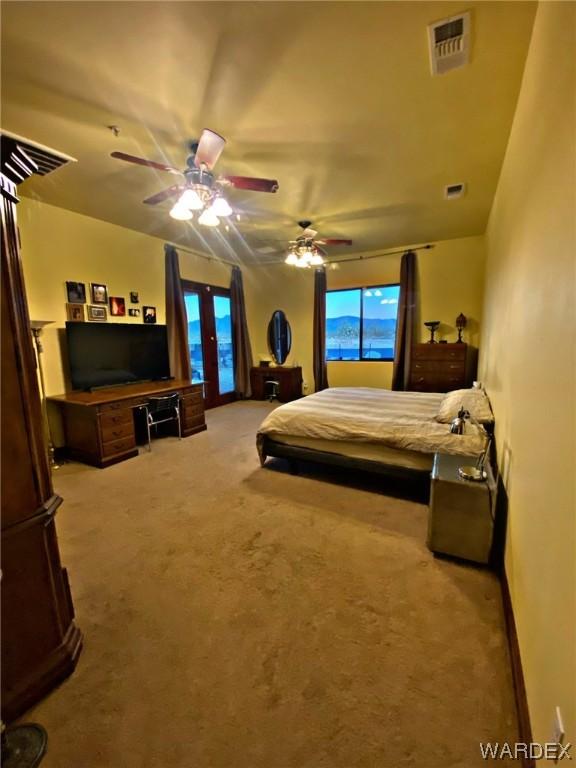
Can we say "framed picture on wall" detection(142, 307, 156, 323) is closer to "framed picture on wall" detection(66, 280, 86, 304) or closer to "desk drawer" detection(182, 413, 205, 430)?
"framed picture on wall" detection(66, 280, 86, 304)

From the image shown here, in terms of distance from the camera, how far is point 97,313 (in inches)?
156

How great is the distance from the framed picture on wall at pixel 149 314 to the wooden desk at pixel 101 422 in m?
1.16

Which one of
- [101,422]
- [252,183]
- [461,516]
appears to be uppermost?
[252,183]

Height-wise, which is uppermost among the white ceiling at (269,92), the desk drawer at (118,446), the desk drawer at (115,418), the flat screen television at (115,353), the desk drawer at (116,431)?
the white ceiling at (269,92)

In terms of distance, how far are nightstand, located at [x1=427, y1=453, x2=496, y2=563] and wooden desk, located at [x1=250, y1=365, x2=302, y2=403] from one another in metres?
4.41

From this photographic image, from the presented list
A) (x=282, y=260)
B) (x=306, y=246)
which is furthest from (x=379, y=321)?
(x=306, y=246)

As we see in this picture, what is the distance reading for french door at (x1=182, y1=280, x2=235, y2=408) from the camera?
18.0 ft

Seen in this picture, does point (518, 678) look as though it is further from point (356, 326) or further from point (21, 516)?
point (356, 326)

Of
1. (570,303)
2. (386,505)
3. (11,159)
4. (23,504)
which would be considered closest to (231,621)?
(23,504)

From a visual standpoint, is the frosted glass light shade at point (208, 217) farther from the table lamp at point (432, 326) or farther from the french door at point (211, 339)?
the table lamp at point (432, 326)

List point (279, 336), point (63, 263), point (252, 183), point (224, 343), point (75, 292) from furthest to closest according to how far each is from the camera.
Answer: point (279, 336), point (224, 343), point (75, 292), point (63, 263), point (252, 183)

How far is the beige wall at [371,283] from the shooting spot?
4855 millimetres

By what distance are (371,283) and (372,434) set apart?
380 centimetres

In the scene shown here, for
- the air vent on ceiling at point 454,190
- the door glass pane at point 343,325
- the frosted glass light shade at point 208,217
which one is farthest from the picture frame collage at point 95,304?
the air vent on ceiling at point 454,190
